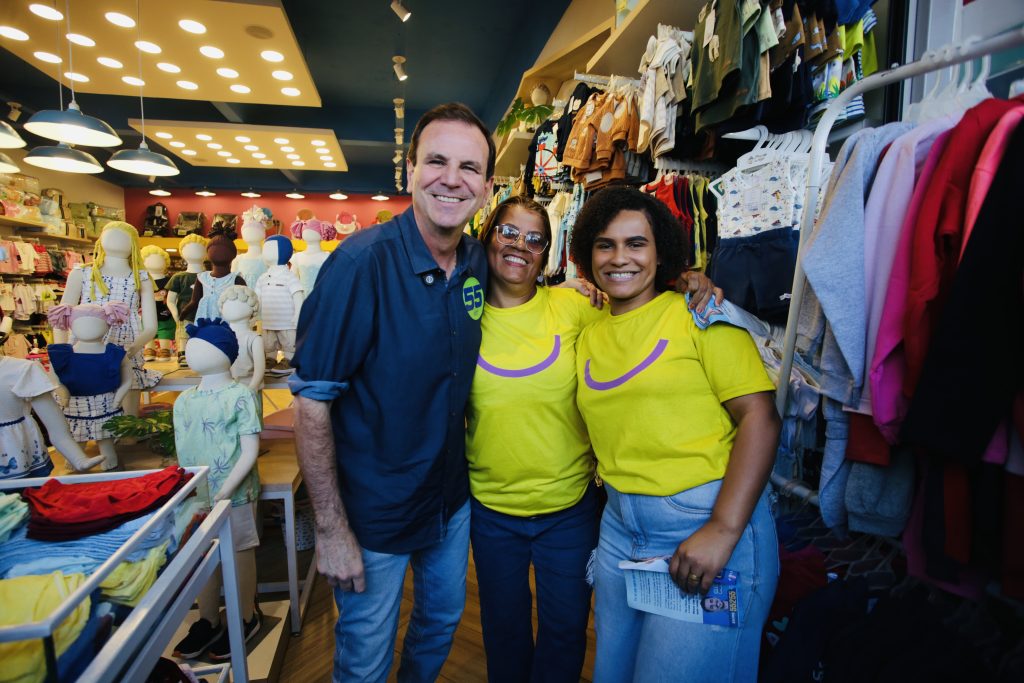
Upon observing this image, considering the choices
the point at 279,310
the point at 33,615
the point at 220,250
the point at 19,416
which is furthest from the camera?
the point at 220,250

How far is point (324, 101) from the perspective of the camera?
9016mm

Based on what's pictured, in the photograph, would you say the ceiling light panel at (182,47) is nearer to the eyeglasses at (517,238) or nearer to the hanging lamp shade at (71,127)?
the hanging lamp shade at (71,127)

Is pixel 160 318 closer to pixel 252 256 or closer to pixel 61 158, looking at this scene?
pixel 252 256

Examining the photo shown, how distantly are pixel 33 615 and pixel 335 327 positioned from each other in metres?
0.74

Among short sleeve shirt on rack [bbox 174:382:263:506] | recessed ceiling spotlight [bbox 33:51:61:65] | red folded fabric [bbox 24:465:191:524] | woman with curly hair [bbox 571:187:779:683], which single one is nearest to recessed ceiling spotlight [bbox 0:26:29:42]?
recessed ceiling spotlight [bbox 33:51:61:65]

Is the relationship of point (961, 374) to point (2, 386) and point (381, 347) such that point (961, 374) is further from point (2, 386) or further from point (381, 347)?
point (2, 386)

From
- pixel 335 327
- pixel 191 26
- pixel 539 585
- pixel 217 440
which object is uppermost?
pixel 191 26

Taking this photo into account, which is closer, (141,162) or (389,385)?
(389,385)

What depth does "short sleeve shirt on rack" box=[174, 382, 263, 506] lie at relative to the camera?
2.02 metres

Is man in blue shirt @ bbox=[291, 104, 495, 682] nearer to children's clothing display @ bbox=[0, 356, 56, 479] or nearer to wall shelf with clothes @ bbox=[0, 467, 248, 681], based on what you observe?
wall shelf with clothes @ bbox=[0, 467, 248, 681]

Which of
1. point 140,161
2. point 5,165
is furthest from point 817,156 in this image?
point 5,165

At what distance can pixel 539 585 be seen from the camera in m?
1.61

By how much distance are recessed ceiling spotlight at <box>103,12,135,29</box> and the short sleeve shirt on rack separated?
400 cm

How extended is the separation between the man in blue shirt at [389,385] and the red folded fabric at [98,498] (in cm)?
33
